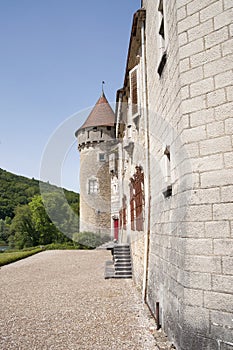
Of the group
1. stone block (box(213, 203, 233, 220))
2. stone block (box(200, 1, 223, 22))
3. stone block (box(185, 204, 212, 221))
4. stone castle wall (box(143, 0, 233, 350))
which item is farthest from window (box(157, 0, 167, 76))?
stone block (box(213, 203, 233, 220))

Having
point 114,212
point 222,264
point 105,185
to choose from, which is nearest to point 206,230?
point 222,264

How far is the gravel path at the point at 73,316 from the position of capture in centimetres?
457

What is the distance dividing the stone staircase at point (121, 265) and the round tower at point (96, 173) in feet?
43.1

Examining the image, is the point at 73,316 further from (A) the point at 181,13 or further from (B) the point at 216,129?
(A) the point at 181,13

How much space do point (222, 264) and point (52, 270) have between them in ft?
34.8

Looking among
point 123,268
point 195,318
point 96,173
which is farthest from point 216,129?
point 96,173

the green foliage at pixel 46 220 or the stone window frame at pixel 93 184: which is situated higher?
the stone window frame at pixel 93 184

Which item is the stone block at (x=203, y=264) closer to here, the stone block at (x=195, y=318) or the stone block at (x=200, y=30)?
the stone block at (x=195, y=318)

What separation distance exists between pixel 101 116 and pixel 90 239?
10.3 metres

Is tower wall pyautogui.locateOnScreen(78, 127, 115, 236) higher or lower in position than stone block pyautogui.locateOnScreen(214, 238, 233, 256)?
higher

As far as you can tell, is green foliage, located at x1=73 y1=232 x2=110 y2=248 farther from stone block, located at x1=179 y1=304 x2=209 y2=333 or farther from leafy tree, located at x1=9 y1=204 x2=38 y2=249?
stone block, located at x1=179 y1=304 x2=209 y2=333

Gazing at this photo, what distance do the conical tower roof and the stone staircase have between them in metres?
15.3

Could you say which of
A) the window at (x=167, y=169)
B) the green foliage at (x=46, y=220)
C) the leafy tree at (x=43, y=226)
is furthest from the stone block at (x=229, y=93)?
the leafy tree at (x=43, y=226)

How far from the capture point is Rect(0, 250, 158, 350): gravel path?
4570mm
